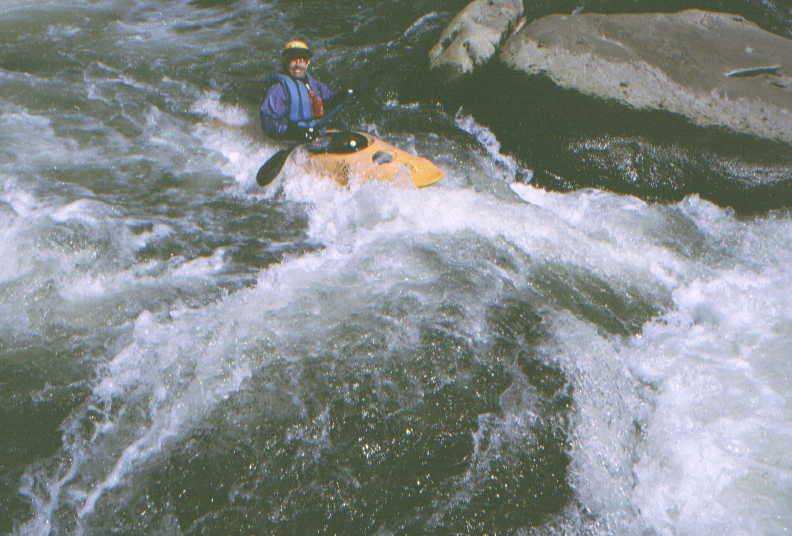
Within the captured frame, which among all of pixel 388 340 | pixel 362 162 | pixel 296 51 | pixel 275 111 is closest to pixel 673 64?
pixel 362 162

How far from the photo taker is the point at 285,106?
4.97 meters

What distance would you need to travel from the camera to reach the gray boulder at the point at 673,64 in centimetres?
477

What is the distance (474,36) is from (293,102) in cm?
206

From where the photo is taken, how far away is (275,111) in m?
4.92

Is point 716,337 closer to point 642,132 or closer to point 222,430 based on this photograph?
point 642,132

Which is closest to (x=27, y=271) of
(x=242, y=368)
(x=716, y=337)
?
(x=242, y=368)

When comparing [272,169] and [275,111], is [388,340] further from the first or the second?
[275,111]

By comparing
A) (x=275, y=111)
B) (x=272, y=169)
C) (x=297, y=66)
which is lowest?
(x=272, y=169)

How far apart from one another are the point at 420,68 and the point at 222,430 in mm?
4664

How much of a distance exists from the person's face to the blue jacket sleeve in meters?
0.22

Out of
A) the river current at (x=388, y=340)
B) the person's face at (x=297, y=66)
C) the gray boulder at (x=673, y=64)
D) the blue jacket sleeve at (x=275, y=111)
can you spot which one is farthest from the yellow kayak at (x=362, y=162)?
the gray boulder at (x=673, y=64)

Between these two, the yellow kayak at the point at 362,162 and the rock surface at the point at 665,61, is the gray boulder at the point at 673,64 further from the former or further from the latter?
the yellow kayak at the point at 362,162

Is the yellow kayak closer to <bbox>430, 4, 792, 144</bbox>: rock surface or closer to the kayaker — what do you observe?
the kayaker

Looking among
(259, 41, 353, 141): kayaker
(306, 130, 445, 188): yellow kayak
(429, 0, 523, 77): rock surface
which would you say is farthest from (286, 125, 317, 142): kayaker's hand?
(429, 0, 523, 77): rock surface
